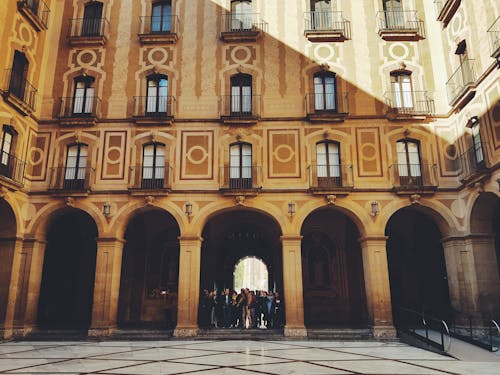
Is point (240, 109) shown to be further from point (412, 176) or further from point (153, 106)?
point (412, 176)

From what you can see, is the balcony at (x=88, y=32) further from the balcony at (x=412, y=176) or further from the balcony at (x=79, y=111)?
the balcony at (x=412, y=176)

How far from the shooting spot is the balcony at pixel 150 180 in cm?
1759

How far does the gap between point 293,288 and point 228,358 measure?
5.98 metres

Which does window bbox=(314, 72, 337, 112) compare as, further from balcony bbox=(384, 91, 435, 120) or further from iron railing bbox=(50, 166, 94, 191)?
iron railing bbox=(50, 166, 94, 191)

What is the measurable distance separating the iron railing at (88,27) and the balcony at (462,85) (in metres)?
Result: 16.2

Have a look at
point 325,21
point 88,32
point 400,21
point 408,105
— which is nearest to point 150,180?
point 88,32

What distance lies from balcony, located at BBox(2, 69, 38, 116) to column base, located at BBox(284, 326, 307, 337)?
14.2m

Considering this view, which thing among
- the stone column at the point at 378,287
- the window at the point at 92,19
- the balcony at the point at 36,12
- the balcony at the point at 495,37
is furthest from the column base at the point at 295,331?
the balcony at the point at 36,12

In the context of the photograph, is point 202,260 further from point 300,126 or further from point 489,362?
point 489,362

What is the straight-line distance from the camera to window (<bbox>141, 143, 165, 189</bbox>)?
1811cm

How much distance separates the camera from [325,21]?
2011 centimetres

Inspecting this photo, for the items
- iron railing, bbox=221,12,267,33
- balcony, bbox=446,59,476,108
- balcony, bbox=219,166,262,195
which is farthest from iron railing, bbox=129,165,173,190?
balcony, bbox=446,59,476,108

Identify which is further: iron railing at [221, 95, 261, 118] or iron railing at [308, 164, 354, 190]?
iron railing at [221, 95, 261, 118]

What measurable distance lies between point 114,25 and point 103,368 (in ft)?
54.3
